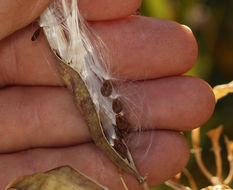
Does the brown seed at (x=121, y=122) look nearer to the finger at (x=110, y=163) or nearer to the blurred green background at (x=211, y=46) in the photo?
the finger at (x=110, y=163)

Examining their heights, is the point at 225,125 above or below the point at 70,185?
below

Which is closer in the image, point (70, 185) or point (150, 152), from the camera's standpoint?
point (70, 185)

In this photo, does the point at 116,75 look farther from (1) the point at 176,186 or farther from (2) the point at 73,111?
(1) the point at 176,186

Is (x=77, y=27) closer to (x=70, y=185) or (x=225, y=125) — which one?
(x=70, y=185)

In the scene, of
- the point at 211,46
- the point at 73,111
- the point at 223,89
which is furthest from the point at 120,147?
the point at 211,46

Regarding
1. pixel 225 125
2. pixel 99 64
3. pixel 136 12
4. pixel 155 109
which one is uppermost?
pixel 136 12

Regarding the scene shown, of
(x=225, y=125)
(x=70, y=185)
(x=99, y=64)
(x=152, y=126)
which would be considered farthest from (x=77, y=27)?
(x=225, y=125)
